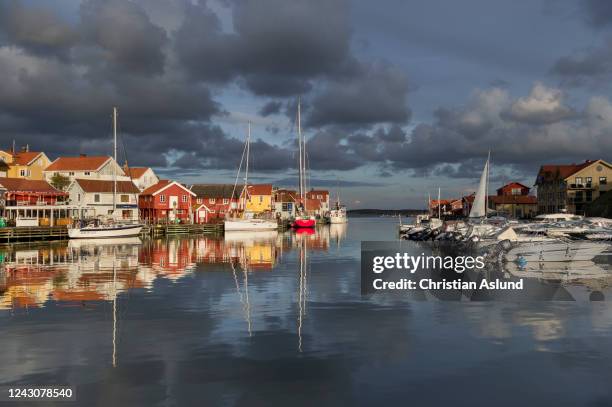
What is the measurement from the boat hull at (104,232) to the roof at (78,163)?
143ft

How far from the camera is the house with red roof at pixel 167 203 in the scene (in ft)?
350

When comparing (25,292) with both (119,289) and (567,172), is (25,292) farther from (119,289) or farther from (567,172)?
(567,172)

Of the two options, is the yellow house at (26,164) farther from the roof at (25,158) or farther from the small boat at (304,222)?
the small boat at (304,222)

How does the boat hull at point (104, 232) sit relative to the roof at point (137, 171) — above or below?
below

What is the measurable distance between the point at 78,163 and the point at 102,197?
21.0 metres

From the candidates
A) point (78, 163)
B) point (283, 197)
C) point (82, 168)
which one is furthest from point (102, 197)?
point (283, 197)

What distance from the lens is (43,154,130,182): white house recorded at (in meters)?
111

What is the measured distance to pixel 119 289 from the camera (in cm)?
2633

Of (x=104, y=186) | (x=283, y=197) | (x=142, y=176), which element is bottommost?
(x=283, y=197)

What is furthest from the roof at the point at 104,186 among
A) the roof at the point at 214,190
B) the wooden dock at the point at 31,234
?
the roof at the point at 214,190

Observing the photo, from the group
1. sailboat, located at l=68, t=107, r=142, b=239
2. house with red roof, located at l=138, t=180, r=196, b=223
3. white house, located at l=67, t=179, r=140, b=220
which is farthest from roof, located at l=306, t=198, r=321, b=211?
sailboat, located at l=68, t=107, r=142, b=239

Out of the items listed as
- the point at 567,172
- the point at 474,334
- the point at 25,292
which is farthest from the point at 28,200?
the point at 567,172

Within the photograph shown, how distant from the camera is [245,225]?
93.9m

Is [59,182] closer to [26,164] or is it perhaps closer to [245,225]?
[26,164]
